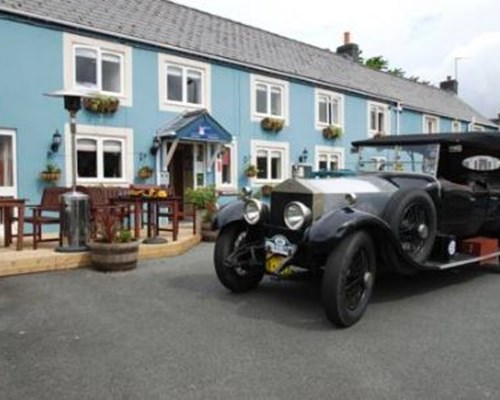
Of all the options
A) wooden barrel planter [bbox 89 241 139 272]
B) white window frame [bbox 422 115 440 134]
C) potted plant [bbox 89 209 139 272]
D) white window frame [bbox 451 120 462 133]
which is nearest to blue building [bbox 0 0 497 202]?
white window frame [bbox 422 115 440 134]

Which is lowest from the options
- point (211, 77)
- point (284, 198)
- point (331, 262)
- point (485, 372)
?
point (485, 372)

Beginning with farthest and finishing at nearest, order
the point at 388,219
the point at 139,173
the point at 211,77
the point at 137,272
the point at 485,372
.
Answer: the point at 211,77 → the point at 139,173 → the point at 137,272 → the point at 388,219 → the point at 485,372

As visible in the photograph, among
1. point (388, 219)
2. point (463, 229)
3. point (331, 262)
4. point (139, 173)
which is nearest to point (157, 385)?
point (331, 262)

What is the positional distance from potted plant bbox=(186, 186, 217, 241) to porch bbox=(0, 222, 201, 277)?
4.41 ft

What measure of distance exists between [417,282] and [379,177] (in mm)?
1465

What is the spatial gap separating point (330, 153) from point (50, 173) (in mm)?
10507

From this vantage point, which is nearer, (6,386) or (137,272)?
(6,386)

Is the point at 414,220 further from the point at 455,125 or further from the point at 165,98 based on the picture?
the point at 455,125

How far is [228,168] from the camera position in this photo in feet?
52.0

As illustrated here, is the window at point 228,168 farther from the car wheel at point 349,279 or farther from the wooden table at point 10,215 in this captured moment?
the car wheel at point 349,279

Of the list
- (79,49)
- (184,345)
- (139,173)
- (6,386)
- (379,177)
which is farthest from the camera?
(139,173)

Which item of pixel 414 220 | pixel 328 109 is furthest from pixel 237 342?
pixel 328 109

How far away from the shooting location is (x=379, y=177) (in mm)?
6844

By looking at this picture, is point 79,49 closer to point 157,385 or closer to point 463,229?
point 463,229
